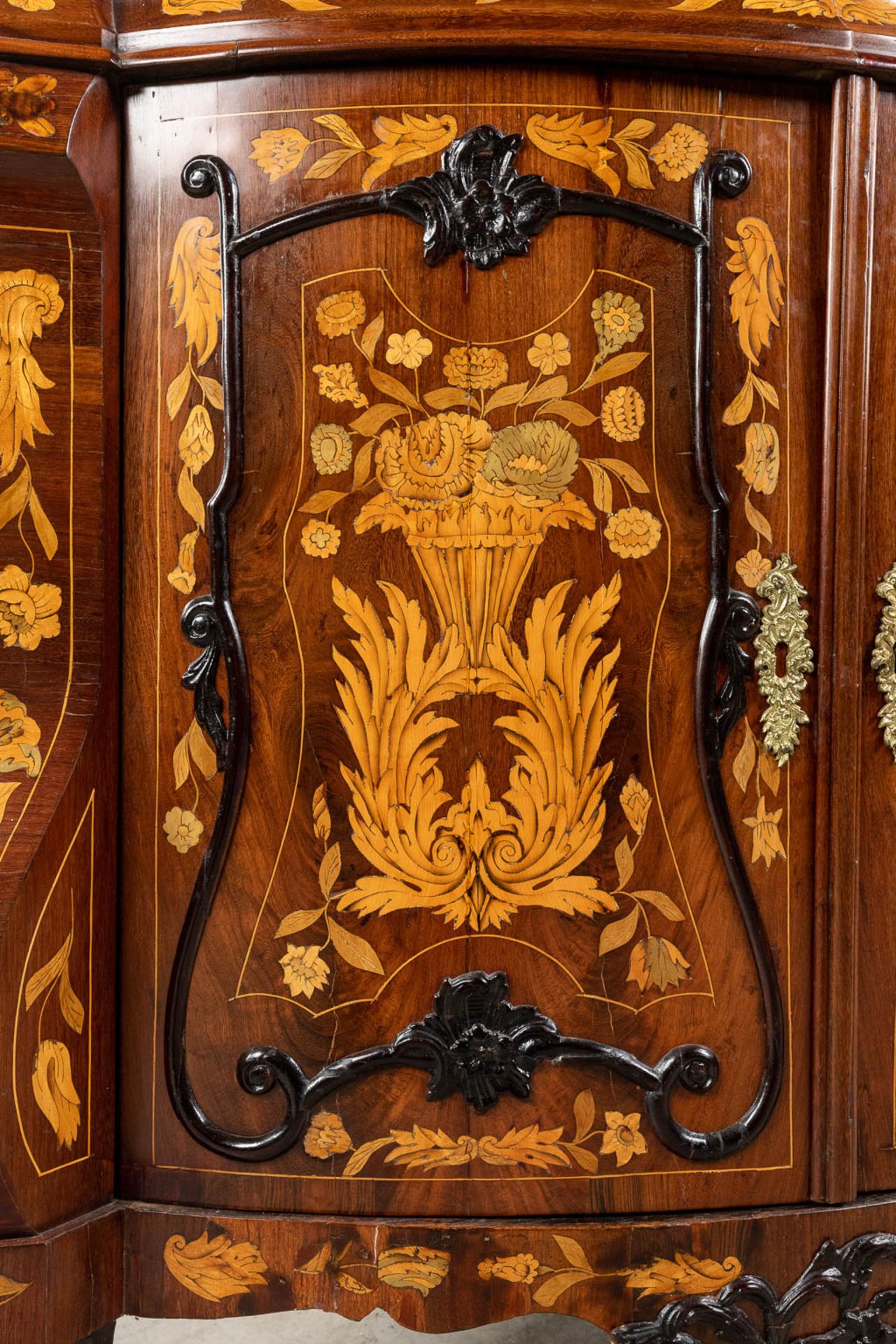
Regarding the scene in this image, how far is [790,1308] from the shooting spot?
161 centimetres

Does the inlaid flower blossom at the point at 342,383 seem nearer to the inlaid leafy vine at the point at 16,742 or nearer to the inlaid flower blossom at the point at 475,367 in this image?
the inlaid flower blossom at the point at 475,367

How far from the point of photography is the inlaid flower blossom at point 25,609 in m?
1.62

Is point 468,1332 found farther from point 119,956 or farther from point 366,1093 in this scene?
point 119,956

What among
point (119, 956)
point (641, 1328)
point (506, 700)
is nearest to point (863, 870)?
point (506, 700)

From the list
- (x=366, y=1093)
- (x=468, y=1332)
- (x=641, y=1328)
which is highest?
(x=366, y=1093)

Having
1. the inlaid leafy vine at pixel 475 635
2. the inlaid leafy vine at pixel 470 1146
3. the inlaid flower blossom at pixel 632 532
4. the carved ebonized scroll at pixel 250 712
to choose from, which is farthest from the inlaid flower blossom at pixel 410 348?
the inlaid leafy vine at pixel 470 1146

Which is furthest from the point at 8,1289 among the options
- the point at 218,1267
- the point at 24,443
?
the point at 24,443

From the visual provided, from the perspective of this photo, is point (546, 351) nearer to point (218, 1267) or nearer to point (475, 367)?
point (475, 367)

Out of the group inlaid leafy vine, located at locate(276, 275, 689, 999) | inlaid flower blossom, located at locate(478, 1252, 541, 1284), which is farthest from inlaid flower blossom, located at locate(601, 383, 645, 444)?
inlaid flower blossom, located at locate(478, 1252, 541, 1284)

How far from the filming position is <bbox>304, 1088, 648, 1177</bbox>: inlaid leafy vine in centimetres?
161

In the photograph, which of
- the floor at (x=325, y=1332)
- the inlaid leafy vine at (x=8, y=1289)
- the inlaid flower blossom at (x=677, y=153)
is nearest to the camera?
the inlaid leafy vine at (x=8, y=1289)

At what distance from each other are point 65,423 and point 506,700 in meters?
0.73

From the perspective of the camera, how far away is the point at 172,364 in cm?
164

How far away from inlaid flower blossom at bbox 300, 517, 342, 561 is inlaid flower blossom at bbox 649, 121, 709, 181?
67 centimetres
